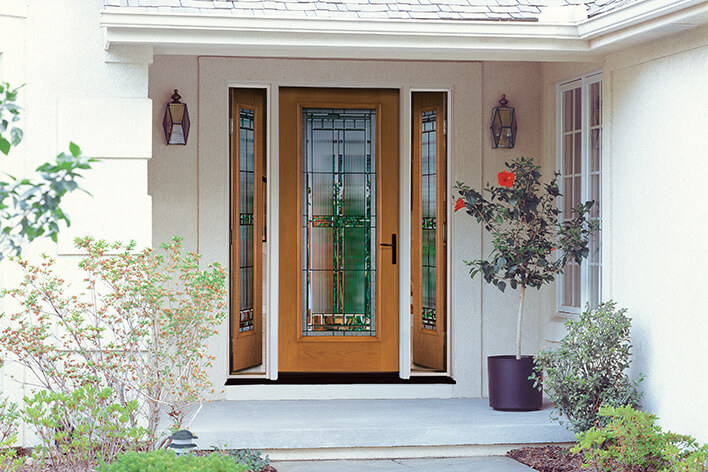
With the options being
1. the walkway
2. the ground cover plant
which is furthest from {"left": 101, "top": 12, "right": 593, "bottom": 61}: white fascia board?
the walkway

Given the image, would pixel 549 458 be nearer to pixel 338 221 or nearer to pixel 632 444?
pixel 632 444

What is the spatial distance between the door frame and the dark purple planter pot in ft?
2.80

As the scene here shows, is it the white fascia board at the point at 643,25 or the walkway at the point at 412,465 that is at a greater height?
the white fascia board at the point at 643,25

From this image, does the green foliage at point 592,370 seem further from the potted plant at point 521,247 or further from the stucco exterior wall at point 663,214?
the potted plant at point 521,247

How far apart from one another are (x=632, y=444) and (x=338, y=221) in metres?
3.33

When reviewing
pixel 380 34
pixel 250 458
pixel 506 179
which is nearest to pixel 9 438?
pixel 250 458

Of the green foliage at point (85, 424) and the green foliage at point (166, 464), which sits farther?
the green foliage at point (85, 424)

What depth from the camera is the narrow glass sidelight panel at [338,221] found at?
7.78 meters

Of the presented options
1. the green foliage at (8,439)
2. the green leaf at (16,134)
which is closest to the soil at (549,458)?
the green foliage at (8,439)

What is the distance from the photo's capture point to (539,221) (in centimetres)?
682

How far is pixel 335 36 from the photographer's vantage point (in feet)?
19.6

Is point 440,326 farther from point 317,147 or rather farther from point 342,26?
point 342,26

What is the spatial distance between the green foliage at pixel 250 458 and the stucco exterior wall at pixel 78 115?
1.44 meters

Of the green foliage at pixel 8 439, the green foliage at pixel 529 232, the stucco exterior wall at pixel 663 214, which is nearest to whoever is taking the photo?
Result: the green foliage at pixel 8 439
